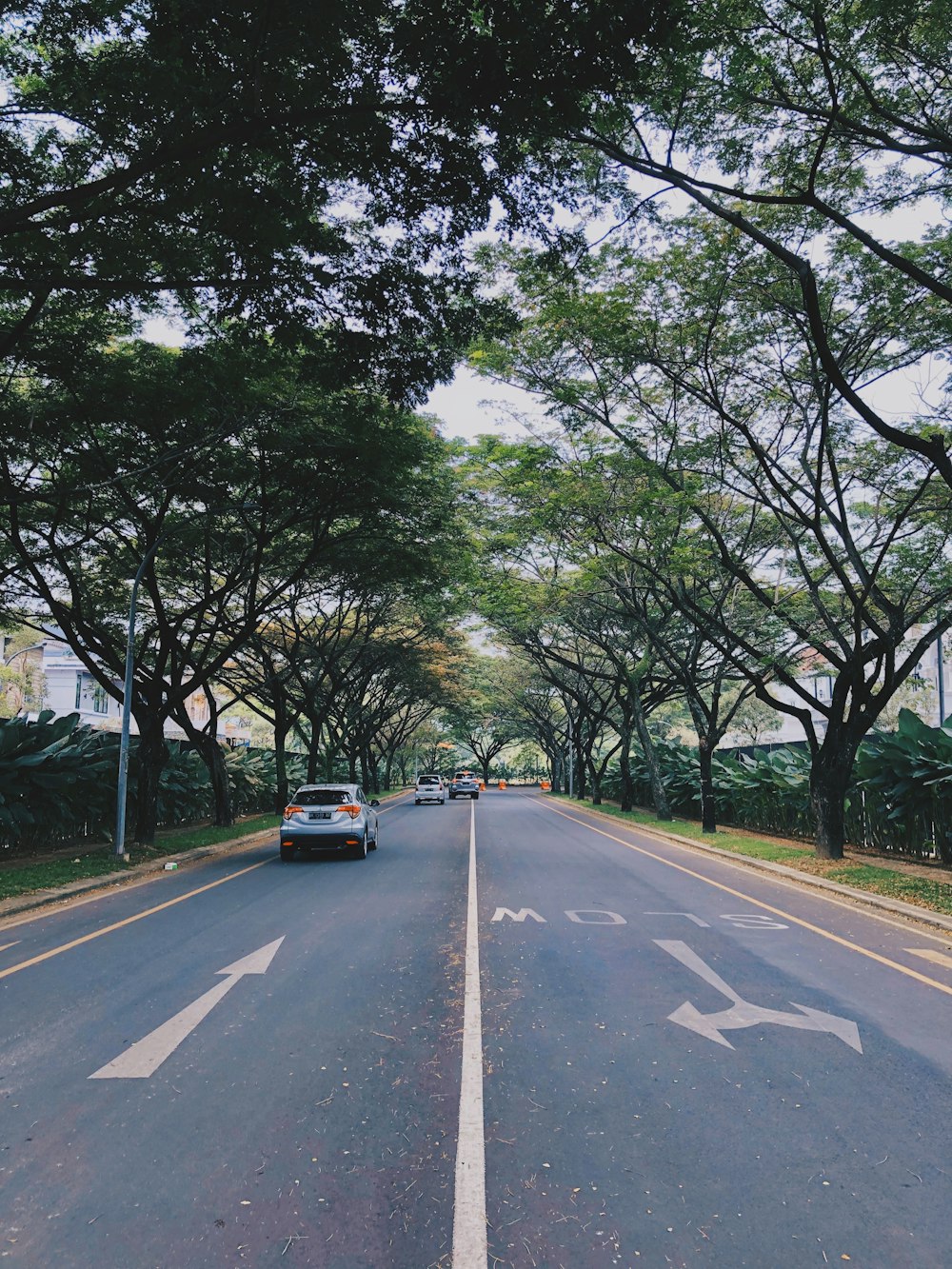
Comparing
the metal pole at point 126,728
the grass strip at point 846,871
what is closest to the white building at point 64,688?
the metal pole at point 126,728

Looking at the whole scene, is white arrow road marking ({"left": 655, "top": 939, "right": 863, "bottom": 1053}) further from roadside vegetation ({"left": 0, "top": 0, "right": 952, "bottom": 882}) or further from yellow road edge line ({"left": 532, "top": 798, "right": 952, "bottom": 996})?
roadside vegetation ({"left": 0, "top": 0, "right": 952, "bottom": 882})

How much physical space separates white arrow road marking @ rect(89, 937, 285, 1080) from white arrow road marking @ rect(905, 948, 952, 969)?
651 centimetres

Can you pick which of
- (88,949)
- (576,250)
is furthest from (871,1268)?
(576,250)

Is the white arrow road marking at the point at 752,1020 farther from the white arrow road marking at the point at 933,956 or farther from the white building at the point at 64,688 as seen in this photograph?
the white building at the point at 64,688

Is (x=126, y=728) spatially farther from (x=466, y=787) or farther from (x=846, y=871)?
(x=466, y=787)

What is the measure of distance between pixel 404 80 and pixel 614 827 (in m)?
24.0

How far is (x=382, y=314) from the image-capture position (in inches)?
367

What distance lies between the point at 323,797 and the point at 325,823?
0.69 meters

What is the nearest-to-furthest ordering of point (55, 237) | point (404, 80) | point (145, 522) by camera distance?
point (404, 80), point (55, 237), point (145, 522)

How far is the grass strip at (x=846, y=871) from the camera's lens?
37.4 feet

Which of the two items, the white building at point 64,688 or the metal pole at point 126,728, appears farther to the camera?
the white building at point 64,688

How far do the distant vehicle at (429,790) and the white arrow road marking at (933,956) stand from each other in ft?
120

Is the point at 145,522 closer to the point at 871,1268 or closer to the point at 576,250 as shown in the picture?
the point at 576,250

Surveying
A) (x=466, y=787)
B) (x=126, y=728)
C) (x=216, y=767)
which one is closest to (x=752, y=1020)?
(x=126, y=728)
